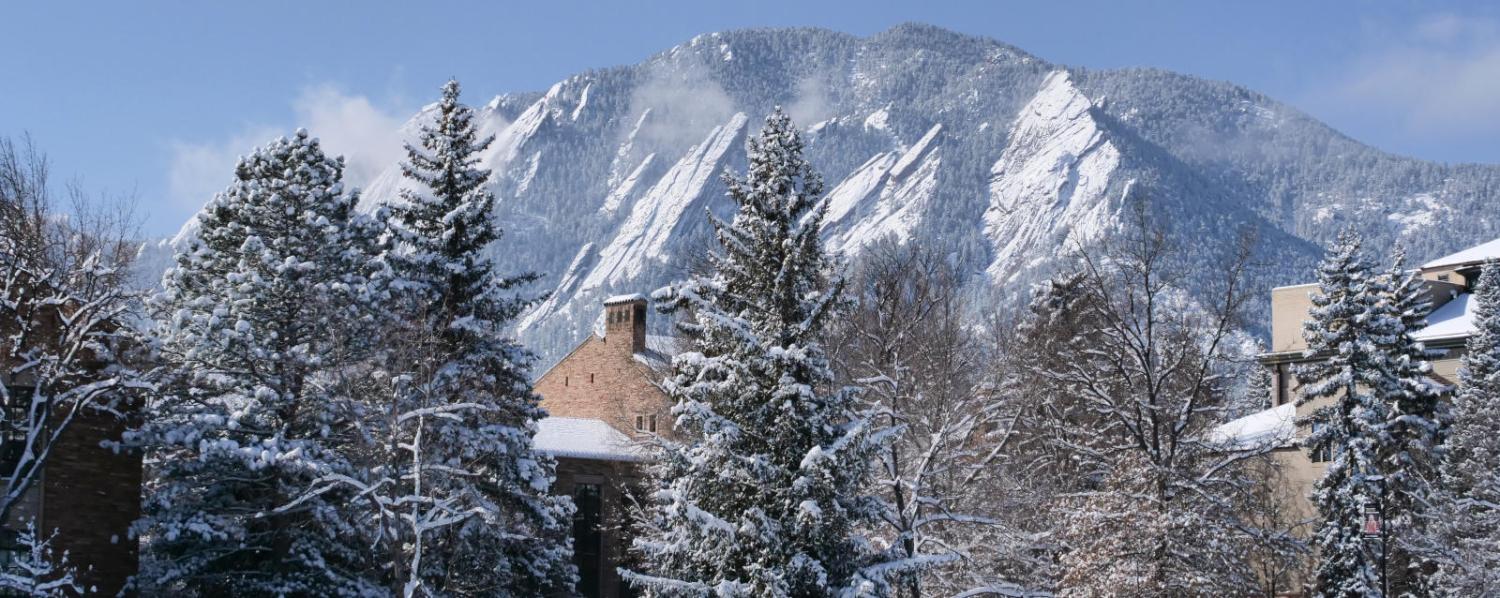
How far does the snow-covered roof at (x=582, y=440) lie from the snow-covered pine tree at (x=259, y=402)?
702 inches

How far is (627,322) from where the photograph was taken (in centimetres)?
5450

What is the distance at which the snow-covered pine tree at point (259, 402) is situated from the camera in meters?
→ 27.2

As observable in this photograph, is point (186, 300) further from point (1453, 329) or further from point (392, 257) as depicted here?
point (1453, 329)

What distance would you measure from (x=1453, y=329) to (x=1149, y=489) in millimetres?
41070

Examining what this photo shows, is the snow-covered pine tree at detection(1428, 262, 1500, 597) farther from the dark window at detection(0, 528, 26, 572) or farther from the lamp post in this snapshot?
the dark window at detection(0, 528, 26, 572)

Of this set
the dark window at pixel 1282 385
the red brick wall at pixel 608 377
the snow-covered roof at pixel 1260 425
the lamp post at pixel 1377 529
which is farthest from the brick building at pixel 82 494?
the dark window at pixel 1282 385

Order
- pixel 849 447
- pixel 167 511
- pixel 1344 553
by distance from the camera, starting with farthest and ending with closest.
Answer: pixel 1344 553
pixel 167 511
pixel 849 447

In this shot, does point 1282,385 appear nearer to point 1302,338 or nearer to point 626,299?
point 1302,338

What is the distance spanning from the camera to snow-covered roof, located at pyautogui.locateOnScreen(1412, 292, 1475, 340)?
63875 mm

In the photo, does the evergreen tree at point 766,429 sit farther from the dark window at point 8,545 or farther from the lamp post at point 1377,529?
the lamp post at point 1377,529

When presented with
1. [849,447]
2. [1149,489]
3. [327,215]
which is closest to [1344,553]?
[1149,489]

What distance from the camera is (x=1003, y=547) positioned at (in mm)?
31906

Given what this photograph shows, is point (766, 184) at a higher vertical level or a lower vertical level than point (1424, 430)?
higher

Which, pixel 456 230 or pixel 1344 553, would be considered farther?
pixel 1344 553
